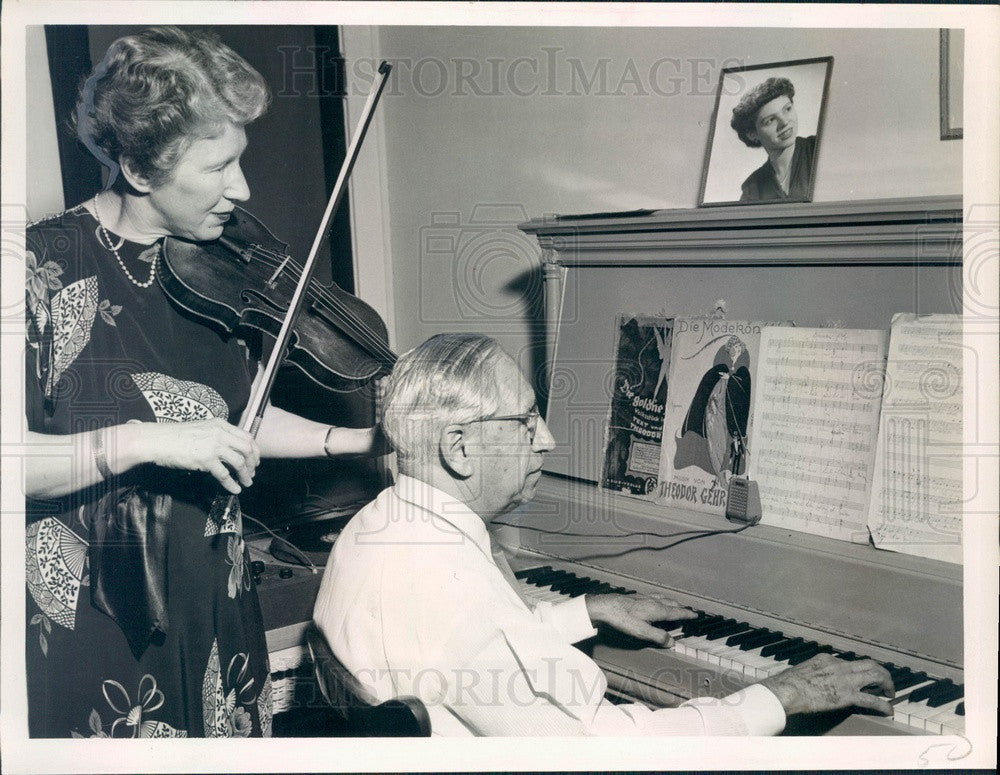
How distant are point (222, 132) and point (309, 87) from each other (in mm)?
218

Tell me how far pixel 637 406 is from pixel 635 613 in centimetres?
43

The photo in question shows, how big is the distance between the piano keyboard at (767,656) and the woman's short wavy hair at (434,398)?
0.45 m

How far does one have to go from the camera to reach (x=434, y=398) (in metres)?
1.66

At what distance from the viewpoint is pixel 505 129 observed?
1.98 meters

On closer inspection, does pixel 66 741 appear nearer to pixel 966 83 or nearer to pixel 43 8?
pixel 43 8

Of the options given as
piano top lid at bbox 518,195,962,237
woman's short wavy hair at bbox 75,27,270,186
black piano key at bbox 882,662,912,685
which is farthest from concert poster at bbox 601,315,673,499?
woman's short wavy hair at bbox 75,27,270,186

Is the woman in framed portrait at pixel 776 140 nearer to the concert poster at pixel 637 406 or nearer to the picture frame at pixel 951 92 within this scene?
the picture frame at pixel 951 92

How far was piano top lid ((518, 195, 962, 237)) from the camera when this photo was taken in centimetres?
161

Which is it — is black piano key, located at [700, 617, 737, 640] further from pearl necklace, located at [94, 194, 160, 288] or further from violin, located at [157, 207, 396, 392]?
pearl necklace, located at [94, 194, 160, 288]

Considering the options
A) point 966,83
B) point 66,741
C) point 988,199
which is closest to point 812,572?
point 988,199

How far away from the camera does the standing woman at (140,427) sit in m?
1.80

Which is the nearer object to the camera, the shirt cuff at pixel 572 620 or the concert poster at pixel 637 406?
the shirt cuff at pixel 572 620

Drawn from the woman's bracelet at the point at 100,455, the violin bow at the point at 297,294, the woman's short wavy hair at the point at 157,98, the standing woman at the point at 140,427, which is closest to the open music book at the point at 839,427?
the violin bow at the point at 297,294

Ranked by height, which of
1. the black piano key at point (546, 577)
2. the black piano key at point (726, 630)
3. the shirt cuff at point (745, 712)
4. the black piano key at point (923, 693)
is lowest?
the shirt cuff at point (745, 712)
